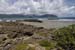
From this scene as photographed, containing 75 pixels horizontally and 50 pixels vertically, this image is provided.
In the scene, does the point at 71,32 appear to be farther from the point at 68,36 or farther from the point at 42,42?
the point at 42,42

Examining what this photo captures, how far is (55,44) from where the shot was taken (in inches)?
617

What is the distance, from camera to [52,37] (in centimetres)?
1759

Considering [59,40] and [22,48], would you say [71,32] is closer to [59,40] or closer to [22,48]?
[59,40]

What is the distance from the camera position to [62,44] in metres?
15.6

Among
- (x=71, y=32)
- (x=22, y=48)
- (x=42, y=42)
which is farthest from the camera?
(x=71, y=32)

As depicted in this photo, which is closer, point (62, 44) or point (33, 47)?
point (33, 47)

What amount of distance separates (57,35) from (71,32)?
0.92 meters

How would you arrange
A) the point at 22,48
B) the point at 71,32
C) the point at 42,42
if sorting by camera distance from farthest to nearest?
the point at 71,32 < the point at 42,42 < the point at 22,48

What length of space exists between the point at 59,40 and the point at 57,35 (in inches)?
31.6

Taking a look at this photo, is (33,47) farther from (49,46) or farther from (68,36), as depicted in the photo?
(68,36)

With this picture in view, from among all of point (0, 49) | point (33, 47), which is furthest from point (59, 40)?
point (0, 49)

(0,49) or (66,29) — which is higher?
(66,29)

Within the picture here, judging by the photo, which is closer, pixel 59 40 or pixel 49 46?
pixel 49 46

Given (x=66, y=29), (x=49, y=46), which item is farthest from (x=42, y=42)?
(x=66, y=29)
